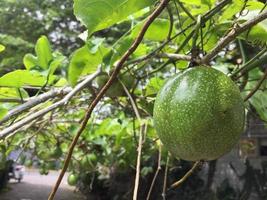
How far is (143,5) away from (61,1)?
909 centimetres

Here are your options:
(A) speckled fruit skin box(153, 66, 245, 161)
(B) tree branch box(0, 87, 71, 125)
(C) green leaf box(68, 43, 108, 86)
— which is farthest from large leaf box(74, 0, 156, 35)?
(C) green leaf box(68, 43, 108, 86)

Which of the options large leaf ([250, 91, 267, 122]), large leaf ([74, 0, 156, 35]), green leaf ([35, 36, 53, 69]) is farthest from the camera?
green leaf ([35, 36, 53, 69])

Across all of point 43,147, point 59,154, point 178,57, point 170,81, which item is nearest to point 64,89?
point 178,57

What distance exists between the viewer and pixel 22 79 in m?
1.44

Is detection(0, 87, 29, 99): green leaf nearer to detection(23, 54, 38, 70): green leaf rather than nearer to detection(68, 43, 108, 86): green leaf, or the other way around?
detection(23, 54, 38, 70): green leaf

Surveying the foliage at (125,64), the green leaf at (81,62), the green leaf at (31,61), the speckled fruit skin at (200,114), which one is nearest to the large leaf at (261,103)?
the foliage at (125,64)

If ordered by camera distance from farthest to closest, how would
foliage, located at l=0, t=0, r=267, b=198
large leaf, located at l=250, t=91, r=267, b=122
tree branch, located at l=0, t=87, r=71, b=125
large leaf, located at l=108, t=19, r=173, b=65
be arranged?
large leaf, located at l=250, t=91, r=267, b=122 → large leaf, located at l=108, t=19, r=173, b=65 → tree branch, located at l=0, t=87, r=71, b=125 → foliage, located at l=0, t=0, r=267, b=198

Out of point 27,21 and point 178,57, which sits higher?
point 27,21

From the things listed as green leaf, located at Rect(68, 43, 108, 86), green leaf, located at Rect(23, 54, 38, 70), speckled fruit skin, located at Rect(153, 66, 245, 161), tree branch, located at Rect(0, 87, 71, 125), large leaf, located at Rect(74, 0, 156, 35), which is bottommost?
speckled fruit skin, located at Rect(153, 66, 245, 161)

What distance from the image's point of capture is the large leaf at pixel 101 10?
2.60 feet

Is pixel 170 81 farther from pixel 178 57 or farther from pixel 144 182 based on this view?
pixel 144 182

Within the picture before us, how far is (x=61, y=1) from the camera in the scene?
9656mm

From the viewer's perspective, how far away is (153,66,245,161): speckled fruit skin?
815 millimetres

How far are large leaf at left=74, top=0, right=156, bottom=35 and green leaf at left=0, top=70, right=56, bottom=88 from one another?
59cm
